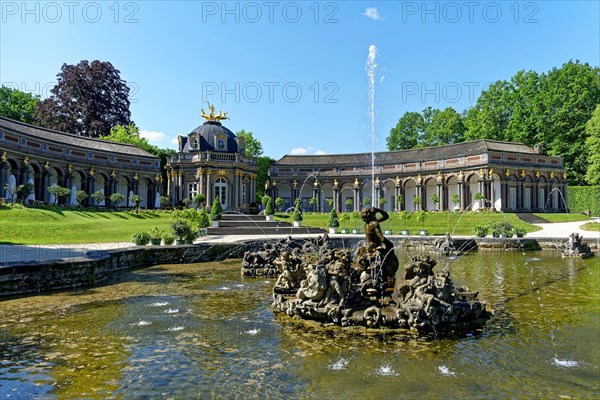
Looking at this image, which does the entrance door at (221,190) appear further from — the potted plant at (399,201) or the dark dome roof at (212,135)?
the potted plant at (399,201)

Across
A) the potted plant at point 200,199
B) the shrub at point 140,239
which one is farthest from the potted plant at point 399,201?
the shrub at point 140,239

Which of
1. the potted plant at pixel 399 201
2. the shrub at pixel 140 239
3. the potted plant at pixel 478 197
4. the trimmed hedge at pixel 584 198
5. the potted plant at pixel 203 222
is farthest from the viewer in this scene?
the potted plant at pixel 399 201

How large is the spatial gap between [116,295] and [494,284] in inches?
478

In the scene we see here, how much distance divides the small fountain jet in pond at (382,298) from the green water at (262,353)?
419mm

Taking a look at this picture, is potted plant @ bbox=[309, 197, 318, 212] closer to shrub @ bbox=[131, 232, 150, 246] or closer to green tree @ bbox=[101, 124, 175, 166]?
green tree @ bbox=[101, 124, 175, 166]

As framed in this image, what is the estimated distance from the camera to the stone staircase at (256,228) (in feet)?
110

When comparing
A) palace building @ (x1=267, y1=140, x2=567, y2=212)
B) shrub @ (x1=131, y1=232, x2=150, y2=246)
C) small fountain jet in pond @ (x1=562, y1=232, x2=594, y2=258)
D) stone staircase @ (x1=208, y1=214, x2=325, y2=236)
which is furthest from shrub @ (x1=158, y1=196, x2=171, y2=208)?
small fountain jet in pond @ (x1=562, y1=232, x2=594, y2=258)

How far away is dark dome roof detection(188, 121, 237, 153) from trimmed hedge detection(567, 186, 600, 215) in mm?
44260

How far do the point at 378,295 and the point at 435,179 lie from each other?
Answer: 51942mm

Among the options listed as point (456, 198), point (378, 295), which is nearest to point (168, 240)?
point (378, 295)

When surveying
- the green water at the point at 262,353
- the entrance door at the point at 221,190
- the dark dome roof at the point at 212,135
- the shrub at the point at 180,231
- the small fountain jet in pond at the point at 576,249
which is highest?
the dark dome roof at the point at 212,135

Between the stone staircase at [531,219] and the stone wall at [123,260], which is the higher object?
the stone staircase at [531,219]

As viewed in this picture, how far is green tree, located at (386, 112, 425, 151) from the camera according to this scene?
7544cm

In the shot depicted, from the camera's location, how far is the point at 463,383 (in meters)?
5.77
